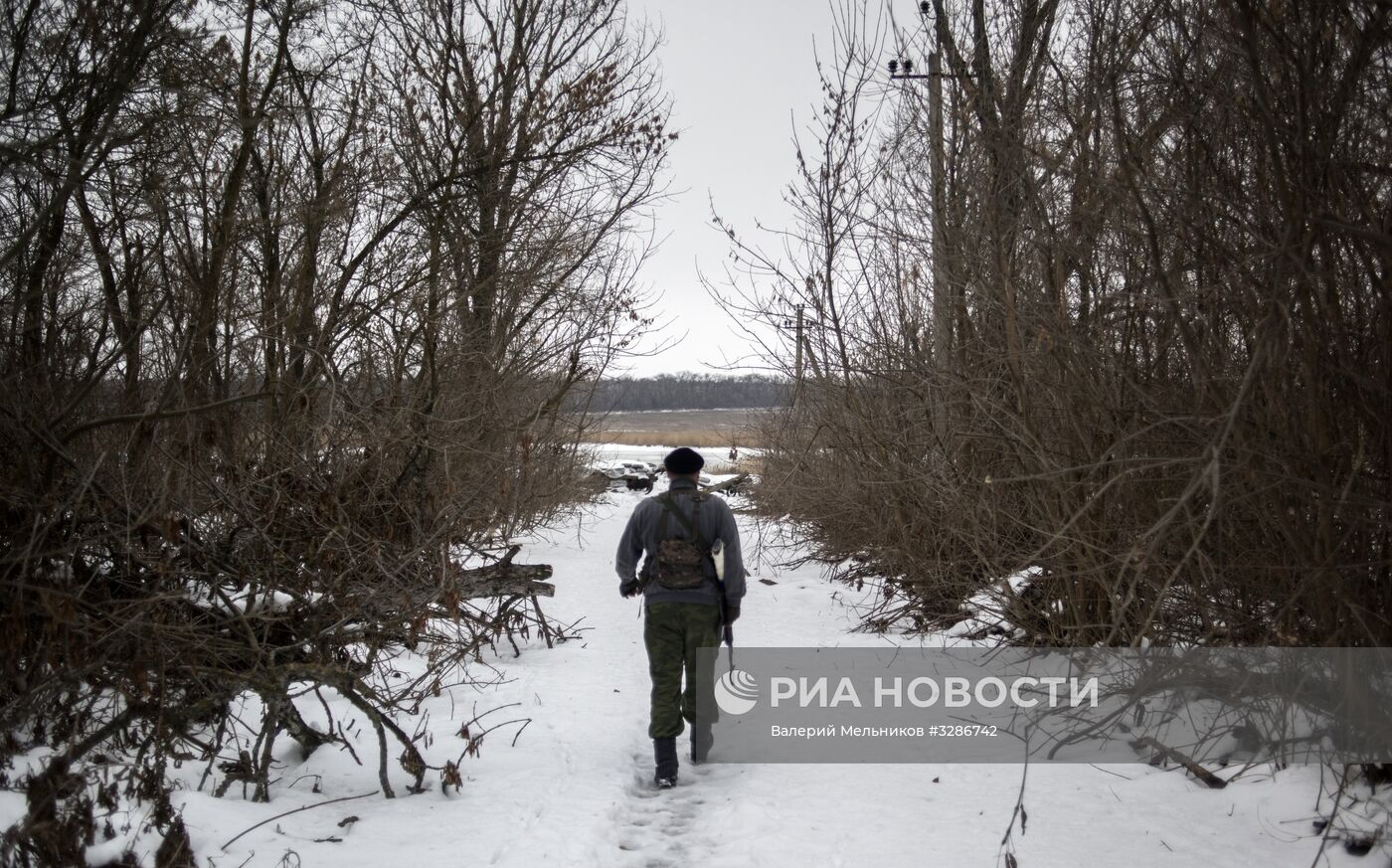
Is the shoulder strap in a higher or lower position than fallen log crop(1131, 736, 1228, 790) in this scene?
higher

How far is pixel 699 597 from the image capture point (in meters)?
5.93

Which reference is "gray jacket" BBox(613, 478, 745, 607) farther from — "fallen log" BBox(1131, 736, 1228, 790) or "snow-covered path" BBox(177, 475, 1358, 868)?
"fallen log" BBox(1131, 736, 1228, 790)

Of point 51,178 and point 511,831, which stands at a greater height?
point 51,178

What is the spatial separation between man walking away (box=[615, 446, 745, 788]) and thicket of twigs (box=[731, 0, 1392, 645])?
1.78 meters

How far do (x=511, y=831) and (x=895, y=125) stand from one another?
8.01m

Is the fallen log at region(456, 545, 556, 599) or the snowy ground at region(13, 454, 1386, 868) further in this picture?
the fallen log at region(456, 545, 556, 599)

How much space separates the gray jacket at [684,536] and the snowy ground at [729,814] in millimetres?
1101

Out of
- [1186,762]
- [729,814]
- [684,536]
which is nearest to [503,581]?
[684,536]

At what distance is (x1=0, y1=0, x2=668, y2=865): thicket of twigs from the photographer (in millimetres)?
4305

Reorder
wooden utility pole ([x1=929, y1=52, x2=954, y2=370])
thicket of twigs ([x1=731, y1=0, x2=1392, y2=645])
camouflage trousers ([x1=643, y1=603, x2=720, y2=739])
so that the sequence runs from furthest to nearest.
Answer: wooden utility pole ([x1=929, y1=52, x2=954, y2=370]) < camouflage trousers ([x1=643, y1=603, x2=720, y2=739]) < thicket of twigs ([x1=731, y1=0, x2=1392, y2=645])

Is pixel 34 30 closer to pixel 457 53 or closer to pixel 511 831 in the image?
pixel 511 831

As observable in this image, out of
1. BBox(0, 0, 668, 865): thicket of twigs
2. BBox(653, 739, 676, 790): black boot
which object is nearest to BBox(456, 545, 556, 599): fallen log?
BBox(0, 0, 668, 865): thicket of twigs

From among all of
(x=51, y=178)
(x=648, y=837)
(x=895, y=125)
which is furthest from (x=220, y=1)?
(x=895, y=125)

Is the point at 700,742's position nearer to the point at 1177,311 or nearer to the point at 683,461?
the point at 683,461
